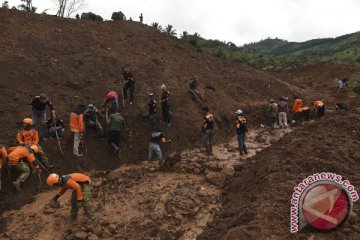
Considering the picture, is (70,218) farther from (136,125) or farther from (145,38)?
(145,38)

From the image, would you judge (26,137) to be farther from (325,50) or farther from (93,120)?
(325,50)

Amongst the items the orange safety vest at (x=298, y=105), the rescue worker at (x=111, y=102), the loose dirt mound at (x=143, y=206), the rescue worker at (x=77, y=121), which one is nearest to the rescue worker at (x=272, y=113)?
the orange safety vest at (x=298, y=105)

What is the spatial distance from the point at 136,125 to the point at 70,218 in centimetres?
571

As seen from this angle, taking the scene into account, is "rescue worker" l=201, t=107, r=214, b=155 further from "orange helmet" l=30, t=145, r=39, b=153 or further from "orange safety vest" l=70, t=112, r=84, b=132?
"orange helmet" l=30, t=145, r=39, b=153

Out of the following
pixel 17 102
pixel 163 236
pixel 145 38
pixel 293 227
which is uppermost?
pixel 145 38

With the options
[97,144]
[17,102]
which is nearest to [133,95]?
[97,144]

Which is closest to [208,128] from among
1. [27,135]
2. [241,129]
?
[241,129]

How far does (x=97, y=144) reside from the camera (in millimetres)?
12844

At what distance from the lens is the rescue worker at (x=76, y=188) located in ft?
27.4

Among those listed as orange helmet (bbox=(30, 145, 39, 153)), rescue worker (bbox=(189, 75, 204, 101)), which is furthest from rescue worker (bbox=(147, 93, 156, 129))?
orange helmet (bbox=(30, 145, 39, 153))

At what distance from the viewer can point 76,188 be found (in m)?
8.48

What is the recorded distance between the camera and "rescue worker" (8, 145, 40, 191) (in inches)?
392

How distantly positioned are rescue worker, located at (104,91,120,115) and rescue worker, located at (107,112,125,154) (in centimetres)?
108

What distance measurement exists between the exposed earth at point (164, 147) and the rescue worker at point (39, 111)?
704mm
